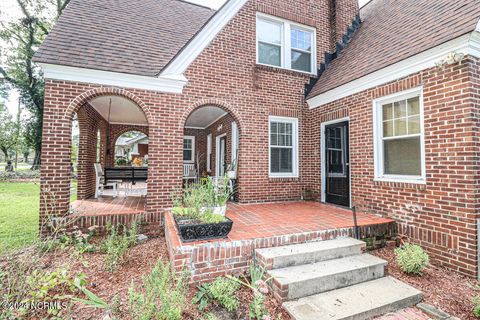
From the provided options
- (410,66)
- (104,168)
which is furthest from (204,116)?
(410,66)

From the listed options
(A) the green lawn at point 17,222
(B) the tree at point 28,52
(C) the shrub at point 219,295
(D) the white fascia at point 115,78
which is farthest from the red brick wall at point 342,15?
(B) the tree at point 28,52

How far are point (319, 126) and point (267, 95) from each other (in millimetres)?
1774

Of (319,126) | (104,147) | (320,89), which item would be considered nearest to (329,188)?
(319,126)

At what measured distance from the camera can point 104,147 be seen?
10727 mm

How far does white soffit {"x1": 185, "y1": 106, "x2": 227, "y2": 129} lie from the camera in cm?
868

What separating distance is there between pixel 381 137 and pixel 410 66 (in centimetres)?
145

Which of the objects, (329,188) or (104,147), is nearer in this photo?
(329,188)

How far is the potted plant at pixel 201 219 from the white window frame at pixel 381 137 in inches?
138

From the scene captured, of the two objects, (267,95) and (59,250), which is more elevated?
(267,95)

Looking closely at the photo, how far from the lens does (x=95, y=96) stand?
17.0ft

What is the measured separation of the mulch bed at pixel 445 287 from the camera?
Answer: 112 inches

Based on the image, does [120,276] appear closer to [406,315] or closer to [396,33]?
[406,315]

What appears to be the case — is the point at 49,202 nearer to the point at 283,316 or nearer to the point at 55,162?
the point at 55,162

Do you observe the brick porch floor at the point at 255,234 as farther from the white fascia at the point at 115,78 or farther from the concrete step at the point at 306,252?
the white fascia at the point at 115,78
